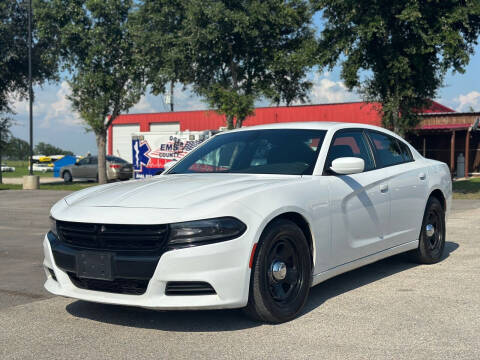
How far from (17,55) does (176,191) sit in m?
31.7

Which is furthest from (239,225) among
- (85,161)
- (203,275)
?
(85,161)

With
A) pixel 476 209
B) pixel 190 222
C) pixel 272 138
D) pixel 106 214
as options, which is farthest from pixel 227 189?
pixel 476 209

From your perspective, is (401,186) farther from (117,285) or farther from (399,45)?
(399,45)

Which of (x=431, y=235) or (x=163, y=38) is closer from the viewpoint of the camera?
(x=431, y=235)

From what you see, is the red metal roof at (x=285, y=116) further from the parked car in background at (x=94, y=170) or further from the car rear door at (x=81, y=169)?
the car rear door at (x=81, y=169)

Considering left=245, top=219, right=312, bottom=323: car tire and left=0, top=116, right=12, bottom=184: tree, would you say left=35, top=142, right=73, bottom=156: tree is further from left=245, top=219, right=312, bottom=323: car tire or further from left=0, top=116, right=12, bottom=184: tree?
left=245, top=219, right=312, bottom=323: car tire

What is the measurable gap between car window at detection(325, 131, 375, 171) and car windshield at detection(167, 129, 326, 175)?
0.47 feet

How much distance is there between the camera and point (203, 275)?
4.29 meters

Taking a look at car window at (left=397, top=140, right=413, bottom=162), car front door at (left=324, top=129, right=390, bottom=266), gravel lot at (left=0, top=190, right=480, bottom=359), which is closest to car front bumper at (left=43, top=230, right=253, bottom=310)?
gravel lot at (left=0, top=190, right=480, bottom=359)

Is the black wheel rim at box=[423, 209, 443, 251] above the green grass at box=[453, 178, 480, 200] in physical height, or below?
above

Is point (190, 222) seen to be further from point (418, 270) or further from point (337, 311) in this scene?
point (418, 270)

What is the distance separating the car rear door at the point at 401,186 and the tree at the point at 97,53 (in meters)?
27.2

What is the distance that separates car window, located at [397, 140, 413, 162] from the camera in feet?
23.0

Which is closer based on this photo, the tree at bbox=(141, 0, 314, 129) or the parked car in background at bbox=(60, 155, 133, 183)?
the tree at bbox=(141, 0, 314, 129)
